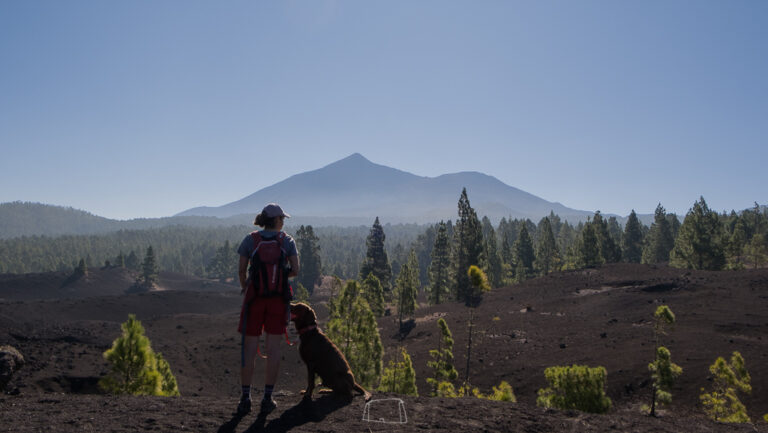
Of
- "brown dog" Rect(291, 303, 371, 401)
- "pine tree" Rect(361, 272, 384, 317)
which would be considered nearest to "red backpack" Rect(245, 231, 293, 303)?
"brown dog" Rect(291, 303, 371, 401)

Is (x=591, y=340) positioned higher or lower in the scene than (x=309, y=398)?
lower

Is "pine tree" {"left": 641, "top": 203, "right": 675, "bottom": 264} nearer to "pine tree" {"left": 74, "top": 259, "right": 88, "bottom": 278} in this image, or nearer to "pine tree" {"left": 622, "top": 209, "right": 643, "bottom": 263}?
"pine tree" {"left": 622, "top": 209, "right": 643, "bottom": 263}

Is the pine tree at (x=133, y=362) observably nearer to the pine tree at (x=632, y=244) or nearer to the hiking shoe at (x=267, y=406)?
the hiking shoe at (x=267, y=406)

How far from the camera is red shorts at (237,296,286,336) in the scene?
512cm

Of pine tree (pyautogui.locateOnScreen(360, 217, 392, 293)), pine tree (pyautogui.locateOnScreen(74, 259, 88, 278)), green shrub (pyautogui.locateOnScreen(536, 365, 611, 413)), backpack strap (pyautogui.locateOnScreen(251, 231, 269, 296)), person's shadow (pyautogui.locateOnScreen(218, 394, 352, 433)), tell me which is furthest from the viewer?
pine tree (pyautogui.locateOnScreen(74, 259, 88, 278))

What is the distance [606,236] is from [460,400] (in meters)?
63.5

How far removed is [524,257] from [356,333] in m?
54.5

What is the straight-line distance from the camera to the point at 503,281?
62156 millimetres

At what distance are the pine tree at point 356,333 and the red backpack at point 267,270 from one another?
10.5m

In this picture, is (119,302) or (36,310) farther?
(119,302)

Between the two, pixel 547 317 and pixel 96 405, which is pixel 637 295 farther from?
pixel 96 405

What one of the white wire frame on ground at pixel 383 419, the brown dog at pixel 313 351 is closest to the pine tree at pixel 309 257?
the white wire frame on ground at pixel 383 419

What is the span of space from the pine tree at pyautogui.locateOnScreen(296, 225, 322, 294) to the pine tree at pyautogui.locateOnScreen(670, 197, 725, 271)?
5332cm

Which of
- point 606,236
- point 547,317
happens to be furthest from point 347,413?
point 606,236
